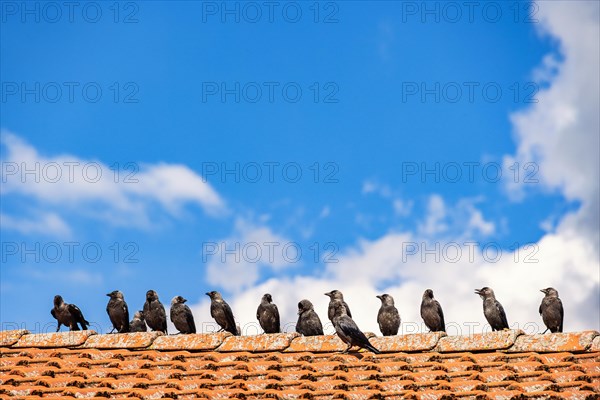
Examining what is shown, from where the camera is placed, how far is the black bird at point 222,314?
15.5m

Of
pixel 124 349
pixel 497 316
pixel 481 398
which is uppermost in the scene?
pixel 497 316

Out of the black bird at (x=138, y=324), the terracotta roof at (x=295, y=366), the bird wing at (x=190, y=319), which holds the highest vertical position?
the black bird at (x=138, y=324)

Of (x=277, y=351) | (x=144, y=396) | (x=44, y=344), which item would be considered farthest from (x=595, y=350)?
(x=44, y=344)

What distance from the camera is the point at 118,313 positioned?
14.9 metres

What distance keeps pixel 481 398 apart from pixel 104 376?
4071mm

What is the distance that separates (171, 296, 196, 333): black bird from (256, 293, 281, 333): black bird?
3.53 ft

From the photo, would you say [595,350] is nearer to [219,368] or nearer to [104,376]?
[219,368]

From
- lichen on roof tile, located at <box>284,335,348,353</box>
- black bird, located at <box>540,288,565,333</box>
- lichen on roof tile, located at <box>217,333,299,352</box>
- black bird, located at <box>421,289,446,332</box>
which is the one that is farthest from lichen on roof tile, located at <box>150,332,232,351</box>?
black bird, located at <box>540,288,565,333</box>

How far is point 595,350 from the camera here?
1025 cm

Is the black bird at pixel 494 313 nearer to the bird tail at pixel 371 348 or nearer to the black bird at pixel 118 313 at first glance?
the bird tail at pixel 371 348

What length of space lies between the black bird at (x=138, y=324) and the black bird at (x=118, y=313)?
1496 millimetres

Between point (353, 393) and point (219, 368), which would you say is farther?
point (219, 368)

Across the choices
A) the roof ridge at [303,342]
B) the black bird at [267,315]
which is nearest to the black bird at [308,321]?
the black bird at [267,315]

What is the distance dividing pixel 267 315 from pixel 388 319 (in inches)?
77.2
